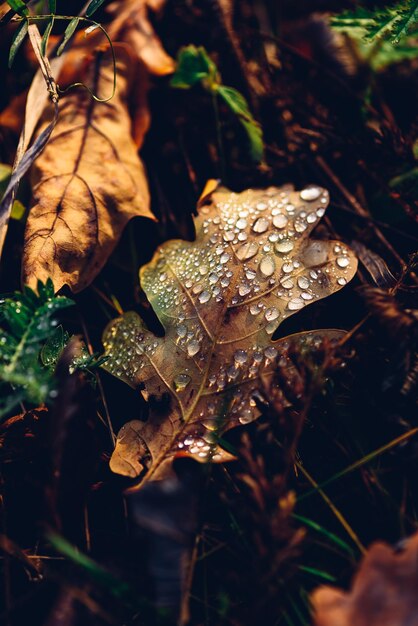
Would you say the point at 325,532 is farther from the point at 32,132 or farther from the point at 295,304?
the point at 32,132

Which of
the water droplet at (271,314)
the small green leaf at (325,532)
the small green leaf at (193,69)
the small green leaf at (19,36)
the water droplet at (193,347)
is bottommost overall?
the small green leaf at (325,532)

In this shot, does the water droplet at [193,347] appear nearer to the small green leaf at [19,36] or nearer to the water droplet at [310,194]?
the water droplet at [310,194]

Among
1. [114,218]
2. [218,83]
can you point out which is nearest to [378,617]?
[114,218]

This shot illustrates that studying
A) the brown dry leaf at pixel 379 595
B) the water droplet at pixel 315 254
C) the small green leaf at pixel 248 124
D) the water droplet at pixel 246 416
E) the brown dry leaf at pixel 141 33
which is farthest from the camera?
the brown dry leaf at pixel 141 33

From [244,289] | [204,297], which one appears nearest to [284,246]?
[244,289]

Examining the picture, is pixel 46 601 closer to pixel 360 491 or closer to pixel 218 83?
pixel 360 491

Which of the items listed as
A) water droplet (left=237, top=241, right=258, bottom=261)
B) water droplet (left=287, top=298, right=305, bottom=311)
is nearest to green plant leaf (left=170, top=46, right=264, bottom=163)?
water droplet (left=237, top=241, right=258, bottom=261)

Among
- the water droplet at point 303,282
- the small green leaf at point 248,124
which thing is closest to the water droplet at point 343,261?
the water droplet at point 303,282
